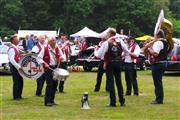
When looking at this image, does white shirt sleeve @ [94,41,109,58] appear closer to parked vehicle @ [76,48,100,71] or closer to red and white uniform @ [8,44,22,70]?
red and white uniform @ [8,44,22,70]

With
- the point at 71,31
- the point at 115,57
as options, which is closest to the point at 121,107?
the point at 115,57

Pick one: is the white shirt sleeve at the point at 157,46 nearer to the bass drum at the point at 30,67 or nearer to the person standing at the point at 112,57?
the person standing at the point at 112,57

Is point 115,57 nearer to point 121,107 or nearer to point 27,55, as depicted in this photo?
point 121,107

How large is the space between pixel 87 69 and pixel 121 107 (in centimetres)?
1656

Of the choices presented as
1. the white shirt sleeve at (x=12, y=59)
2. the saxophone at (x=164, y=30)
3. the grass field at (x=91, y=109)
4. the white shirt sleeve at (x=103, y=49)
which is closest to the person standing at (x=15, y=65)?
the white shirt sleeve at (x=12, y=59)

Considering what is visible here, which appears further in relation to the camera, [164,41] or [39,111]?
[164,41]

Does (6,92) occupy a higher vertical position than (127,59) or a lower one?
lower

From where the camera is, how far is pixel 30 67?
15.0 m

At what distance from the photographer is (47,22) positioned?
2714 inches

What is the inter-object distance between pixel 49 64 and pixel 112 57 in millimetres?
1632

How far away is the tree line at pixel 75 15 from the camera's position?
66.3m

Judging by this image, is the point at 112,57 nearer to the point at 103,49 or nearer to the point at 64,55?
the point at 103,49

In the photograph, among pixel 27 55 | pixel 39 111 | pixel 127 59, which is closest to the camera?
pixel 39 111

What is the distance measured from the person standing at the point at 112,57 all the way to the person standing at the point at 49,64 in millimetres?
1148
